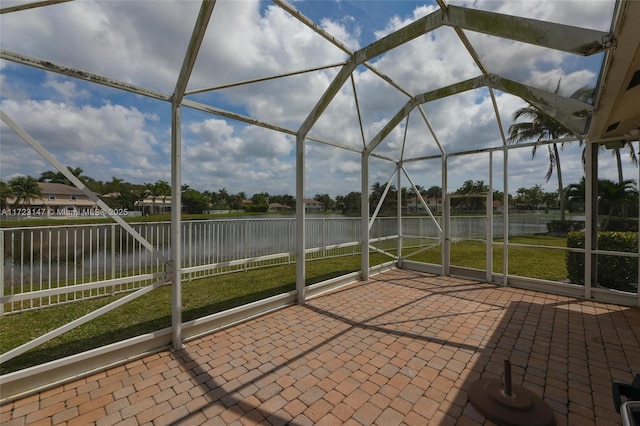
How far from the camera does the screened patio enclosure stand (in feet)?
7.46

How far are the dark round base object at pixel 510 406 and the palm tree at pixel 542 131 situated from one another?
465 centimetres

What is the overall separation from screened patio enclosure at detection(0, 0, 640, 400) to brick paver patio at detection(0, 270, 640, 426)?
18.4 inches

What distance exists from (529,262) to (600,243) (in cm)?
265

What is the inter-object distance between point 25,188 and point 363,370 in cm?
372

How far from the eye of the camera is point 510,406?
2.12 meters

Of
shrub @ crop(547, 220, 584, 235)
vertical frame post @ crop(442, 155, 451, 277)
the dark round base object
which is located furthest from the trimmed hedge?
the dark round base object

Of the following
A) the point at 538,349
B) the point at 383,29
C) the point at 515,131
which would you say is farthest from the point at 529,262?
the point at 383,29

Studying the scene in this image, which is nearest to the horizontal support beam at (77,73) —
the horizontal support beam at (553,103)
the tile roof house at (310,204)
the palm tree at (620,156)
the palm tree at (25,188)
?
the palm tree at (25,188)

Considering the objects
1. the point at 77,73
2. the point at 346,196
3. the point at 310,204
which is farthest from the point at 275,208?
the point at 77,73

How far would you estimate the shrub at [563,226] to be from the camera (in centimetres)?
524

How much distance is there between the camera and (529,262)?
7496mm

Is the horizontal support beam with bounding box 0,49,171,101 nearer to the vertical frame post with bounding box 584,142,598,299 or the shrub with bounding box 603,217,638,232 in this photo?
the vertical frame post with bounding box 584,142,598,299

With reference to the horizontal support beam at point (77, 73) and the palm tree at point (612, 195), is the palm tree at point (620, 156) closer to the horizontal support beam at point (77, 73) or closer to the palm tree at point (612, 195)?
the palm tree at point (612, 195)

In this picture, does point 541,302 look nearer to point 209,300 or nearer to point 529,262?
point 529,262
